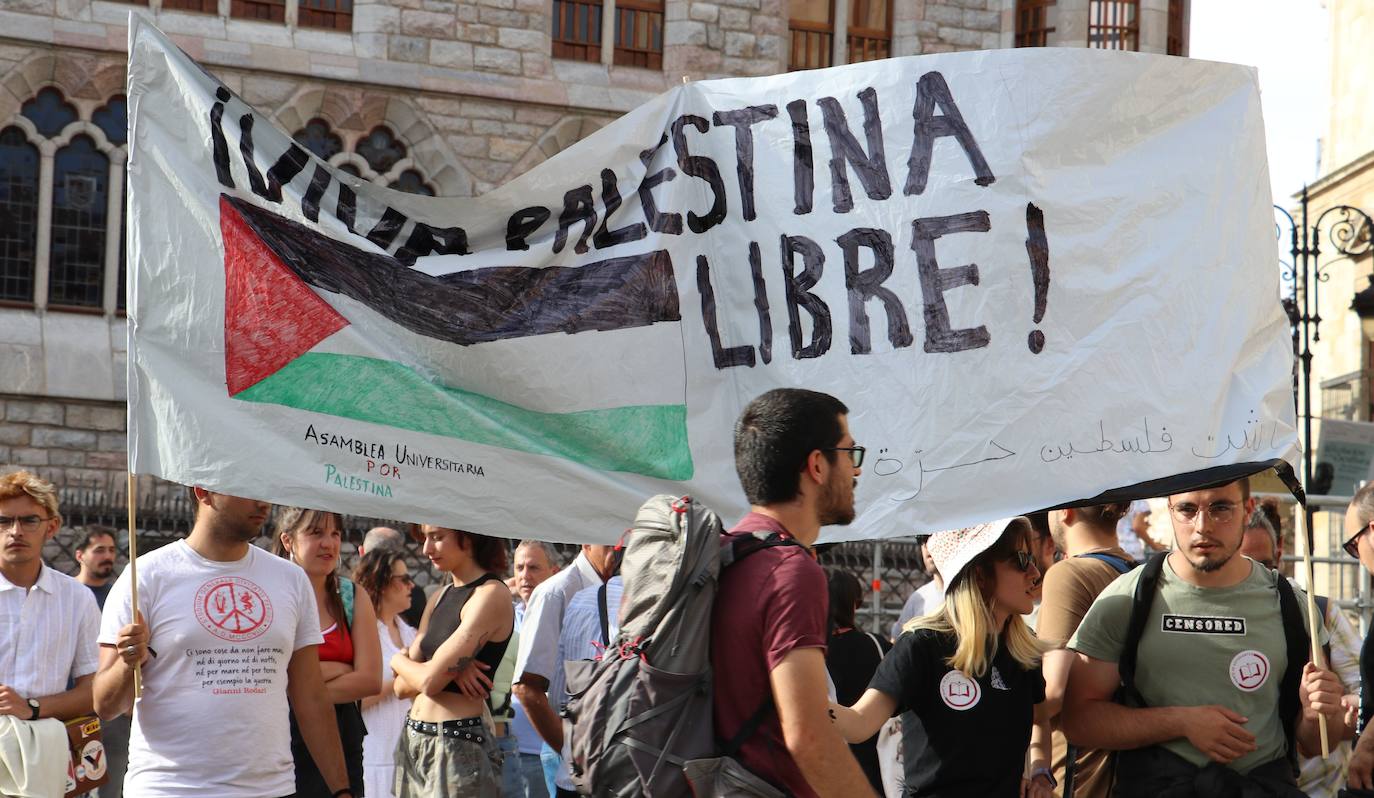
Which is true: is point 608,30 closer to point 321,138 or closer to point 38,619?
point 321,138

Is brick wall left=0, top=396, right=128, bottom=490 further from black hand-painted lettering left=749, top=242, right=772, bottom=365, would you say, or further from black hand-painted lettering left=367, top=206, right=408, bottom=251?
black hand-painted lettering left=749, top=242, right=772, bottom=365

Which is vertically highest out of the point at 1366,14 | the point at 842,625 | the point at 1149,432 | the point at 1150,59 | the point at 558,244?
the point at 1366,14

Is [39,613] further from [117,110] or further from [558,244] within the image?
[117,110]

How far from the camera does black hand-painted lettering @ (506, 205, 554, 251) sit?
20.0 feet

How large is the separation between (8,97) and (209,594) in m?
15.0

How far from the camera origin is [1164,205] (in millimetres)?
5770

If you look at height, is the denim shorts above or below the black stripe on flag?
below

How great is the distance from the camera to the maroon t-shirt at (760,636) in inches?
149

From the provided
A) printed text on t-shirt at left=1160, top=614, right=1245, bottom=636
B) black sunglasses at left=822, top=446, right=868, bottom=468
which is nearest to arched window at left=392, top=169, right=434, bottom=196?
printed text on t-shirt at left=1160, top=614, right=1245, bottom=636

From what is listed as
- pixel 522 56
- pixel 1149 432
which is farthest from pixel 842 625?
pixel 522 56

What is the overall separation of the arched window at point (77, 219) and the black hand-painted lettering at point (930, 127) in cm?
1531

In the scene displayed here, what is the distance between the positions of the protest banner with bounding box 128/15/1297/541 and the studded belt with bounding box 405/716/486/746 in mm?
1131

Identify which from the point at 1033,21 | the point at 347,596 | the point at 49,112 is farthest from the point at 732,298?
the point at 1033,21

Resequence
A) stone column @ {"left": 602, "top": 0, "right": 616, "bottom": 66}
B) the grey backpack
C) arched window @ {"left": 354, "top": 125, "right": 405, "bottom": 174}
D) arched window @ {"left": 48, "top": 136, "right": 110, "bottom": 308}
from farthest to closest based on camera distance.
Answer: stone column @ {"left": 602, "top": 0, "right": 616, "bottom": 66}
arched window @ {"left": 354, "top": 125, "right": 405, "bottom": 174}
arched window @ {"left": 48, "top": 136, "right": 110, "bottom": 308}
the grey backpack
